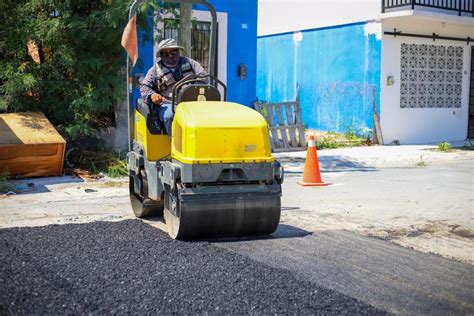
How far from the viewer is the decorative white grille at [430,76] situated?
16562mm

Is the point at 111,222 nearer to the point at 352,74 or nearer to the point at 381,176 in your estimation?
the point at 381,176

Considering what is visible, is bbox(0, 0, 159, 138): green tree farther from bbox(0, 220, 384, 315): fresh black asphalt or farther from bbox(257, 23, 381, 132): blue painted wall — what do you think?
bbox(257, 23, 381, 132): blue painted wall

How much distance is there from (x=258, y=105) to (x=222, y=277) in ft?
31.7

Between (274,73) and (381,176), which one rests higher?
(274,73)

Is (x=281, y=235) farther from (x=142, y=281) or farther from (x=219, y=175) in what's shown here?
(x=142, y=281)

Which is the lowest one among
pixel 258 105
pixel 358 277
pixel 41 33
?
pixel 358 277

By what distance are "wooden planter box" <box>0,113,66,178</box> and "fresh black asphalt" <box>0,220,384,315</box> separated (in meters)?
3.76

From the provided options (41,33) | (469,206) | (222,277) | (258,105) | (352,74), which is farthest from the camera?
(352,74)

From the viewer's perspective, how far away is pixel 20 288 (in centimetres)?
425

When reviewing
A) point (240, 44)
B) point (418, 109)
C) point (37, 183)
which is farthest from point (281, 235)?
point (418, 109)

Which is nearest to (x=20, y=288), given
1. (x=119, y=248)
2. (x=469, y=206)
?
(x=119, y=248)

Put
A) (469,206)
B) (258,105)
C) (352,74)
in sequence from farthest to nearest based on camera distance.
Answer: (352,74) < (258,105) < (469,206)

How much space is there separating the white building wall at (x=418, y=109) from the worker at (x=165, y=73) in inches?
396

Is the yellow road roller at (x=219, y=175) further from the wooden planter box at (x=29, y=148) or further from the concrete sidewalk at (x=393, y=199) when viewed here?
the wooden planter box at (x=29, y=148)
